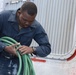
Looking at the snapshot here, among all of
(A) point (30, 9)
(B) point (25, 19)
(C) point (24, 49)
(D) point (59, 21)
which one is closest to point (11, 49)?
(C) point (24, 49)

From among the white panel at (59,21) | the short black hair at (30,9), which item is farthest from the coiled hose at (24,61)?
the white panel at (59,21)

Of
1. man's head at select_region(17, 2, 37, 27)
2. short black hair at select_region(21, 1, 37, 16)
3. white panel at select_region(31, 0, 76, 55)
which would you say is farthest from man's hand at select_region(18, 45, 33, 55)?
white panel at select_region(31, 0, 76, 55)

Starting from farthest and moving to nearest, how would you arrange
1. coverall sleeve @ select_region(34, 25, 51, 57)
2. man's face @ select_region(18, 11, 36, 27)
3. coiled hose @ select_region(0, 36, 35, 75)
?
1. coverall sleeve @ select_region(34, 25, 51, 57)
2. coiled hose @ select_region(0, 36, 35, 75)
3. man's face @ select_region(18, 11, 36, 27)

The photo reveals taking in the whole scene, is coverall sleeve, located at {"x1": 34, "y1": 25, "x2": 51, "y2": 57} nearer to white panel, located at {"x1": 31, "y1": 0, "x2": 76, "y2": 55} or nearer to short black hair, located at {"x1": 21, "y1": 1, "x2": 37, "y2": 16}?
short black hair, located at {"x1": 21, "y1": 1, "x2": 37, "y2": 16}

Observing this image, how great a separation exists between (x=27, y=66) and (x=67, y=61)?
234 centimetres

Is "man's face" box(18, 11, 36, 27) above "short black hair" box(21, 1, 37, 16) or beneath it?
beneath

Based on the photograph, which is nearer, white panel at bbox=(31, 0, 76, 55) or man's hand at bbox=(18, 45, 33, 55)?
man's hand at bbox=(18, 45, 33, 55)

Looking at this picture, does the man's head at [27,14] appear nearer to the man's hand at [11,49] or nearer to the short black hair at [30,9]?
the short black hair at [30,9]

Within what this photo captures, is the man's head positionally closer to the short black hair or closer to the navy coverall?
the short black hair

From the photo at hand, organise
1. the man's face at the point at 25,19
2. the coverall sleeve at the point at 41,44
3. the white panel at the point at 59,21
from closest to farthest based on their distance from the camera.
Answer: the man's face at the point at 25,19 → the coverall sleeve at the point at 41,44 → the white panel at the point at 59,21

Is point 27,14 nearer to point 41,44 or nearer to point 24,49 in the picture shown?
point 24,49

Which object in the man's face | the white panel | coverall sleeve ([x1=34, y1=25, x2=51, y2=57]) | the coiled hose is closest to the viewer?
the man's face

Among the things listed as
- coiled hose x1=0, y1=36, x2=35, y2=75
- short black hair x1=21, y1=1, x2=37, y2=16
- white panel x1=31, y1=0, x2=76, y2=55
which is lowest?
white panel x1=31, y1=0, x2=76, y2=55

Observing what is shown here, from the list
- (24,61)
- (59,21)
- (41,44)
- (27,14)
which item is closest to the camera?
(27,14)
